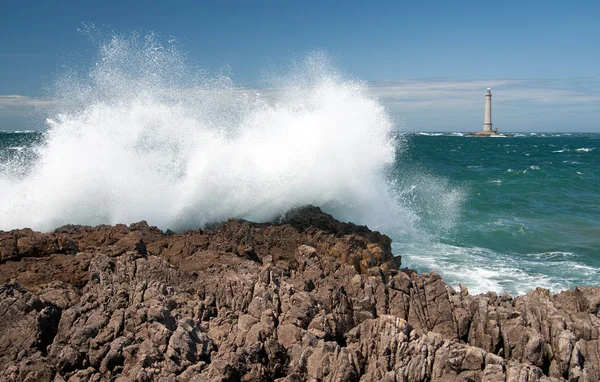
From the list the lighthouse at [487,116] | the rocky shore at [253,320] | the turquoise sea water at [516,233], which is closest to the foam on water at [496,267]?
the turquoise sea water at [516,233]

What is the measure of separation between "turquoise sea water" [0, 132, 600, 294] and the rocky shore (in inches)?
221

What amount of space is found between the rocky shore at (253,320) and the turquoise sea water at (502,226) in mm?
5601

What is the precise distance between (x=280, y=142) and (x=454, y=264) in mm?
5840

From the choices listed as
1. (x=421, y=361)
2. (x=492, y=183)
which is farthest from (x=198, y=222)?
(x=492, y=183)

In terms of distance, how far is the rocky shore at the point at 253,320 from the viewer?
582cm

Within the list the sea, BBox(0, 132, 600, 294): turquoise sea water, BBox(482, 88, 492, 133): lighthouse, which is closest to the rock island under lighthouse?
BBox(482, 88, 492, 133): lighthouse

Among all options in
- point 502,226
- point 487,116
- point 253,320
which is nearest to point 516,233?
point 502,226

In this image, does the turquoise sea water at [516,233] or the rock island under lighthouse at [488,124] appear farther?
the rock island under lighthouse at [488,124]

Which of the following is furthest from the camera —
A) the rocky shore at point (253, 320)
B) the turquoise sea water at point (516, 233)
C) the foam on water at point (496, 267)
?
the turquoise sea water at point (516, 233)

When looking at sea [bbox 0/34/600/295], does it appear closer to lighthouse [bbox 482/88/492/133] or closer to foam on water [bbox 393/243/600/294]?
foam on water [bbox 393/243/600/294]

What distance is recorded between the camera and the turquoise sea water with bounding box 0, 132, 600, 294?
14.8 metres

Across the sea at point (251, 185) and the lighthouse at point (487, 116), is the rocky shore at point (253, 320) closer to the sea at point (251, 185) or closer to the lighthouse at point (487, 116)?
the sea at point (251, 185)

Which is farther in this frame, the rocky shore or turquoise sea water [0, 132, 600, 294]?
turquoise sea water [0, 132, 600, 294]

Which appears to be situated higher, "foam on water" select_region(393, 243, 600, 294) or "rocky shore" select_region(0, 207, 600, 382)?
"rocky shore" select_region(0, 207, 600, 382)
